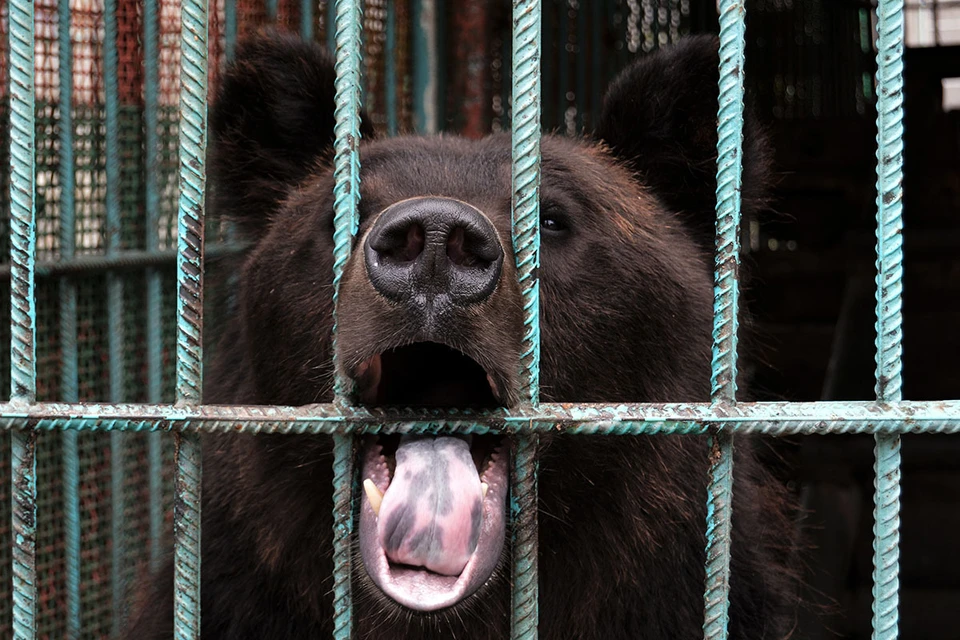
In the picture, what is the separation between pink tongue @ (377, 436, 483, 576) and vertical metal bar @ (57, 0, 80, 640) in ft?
7.27

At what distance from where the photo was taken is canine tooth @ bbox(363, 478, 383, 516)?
1898mm

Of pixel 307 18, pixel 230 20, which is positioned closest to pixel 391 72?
pixel 307 18

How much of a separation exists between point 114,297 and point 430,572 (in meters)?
2.67

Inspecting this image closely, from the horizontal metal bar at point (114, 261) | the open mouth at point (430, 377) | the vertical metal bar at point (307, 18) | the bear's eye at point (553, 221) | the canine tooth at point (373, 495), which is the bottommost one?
the canine tooth at point (373, 495)

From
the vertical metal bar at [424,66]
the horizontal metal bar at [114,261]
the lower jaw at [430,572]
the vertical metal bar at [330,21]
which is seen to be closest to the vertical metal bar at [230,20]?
the vertical metal bar at [330,21]

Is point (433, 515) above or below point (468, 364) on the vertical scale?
below

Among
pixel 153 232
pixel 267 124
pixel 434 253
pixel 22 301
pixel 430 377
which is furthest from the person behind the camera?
pixel 153 232

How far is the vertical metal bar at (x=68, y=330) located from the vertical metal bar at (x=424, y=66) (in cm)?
236

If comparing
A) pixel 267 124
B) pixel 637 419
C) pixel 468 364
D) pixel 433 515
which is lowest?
pixel 433 515

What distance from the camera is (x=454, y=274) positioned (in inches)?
67.0

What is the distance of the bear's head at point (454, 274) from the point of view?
174 cm

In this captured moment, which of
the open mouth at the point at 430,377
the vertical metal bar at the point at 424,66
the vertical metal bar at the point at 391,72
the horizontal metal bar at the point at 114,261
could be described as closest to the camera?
the open mouth at the point at 430,377

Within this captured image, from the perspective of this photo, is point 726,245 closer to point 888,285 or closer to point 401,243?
point 888,285

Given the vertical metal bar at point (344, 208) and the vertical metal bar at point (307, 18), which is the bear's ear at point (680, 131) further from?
the vertical metal bar at point (307, 18)
